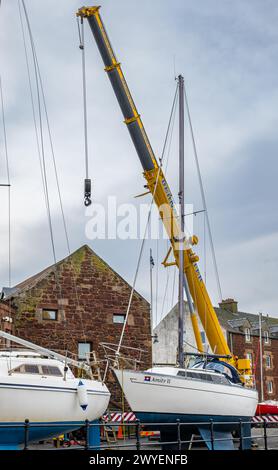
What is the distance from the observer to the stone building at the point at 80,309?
97.9ft

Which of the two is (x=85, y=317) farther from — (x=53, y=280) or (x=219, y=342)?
(x=219, y=342)

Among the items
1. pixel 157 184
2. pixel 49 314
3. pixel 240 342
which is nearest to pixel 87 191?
pixel 157 184

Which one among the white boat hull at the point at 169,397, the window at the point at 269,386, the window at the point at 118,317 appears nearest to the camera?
the white boat hull at the point at 169,397

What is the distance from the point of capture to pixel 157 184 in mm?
23672

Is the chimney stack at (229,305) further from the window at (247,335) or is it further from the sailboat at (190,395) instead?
the sailboat at (190,395)

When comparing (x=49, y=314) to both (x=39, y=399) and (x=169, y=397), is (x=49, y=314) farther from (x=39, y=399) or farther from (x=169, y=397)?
(x=39, y=399)

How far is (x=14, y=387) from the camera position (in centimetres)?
1461

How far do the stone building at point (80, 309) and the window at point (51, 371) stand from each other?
12.8 meters

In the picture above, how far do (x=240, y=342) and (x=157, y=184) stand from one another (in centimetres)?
2803

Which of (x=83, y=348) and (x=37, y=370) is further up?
(x=83, y=348)

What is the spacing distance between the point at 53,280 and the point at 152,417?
1325 cm

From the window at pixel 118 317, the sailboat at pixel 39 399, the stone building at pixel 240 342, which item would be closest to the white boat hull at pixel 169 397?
the sailboat at pixel 39 399
